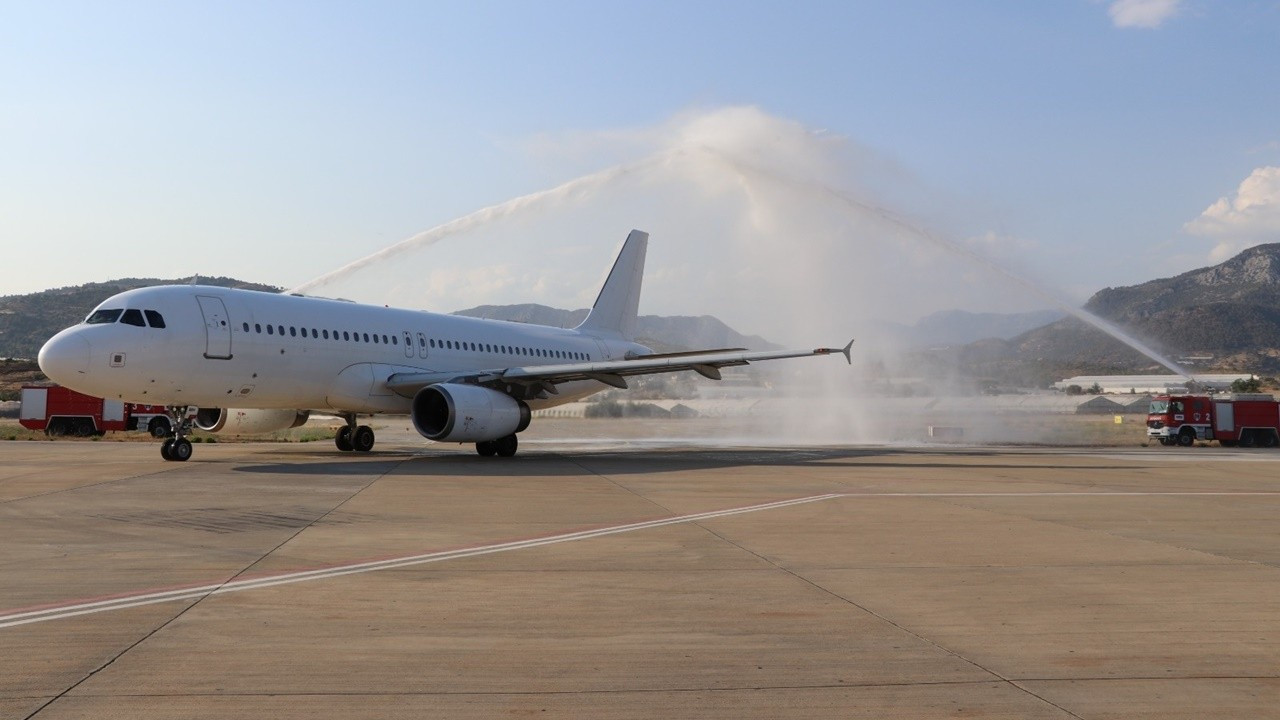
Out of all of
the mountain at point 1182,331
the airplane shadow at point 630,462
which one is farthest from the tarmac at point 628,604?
the mountain at point 1182,331

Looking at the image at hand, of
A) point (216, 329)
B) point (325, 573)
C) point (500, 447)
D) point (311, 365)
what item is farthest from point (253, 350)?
point (325, 573)

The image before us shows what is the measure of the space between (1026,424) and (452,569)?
43.9 metres

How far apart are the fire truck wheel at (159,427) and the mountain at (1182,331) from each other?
350 ft

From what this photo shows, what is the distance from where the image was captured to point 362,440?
31.0m

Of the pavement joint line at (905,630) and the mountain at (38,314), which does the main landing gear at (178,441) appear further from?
the mountain at (38,314)

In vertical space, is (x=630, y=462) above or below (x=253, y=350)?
below

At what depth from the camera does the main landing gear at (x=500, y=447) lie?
1133 inches

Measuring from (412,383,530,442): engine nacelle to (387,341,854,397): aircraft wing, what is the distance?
86 cm

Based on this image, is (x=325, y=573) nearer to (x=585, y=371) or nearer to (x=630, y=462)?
(x=630, y=462)

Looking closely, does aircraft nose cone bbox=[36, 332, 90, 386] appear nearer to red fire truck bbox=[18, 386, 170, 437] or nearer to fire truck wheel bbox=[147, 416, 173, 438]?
fire truck wheel bbox=[147, 416, 173, 438]

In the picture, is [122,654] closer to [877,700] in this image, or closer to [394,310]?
[877,700]

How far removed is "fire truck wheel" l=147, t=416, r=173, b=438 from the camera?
39719mm

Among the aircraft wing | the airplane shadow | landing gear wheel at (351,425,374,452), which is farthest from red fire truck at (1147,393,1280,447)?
landing gear wheel at (351,425,374,452)

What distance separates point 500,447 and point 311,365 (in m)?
5.62
